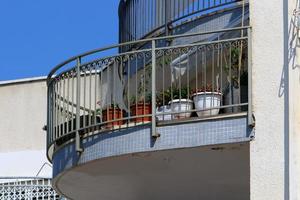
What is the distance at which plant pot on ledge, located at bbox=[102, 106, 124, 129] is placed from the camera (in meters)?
15.0

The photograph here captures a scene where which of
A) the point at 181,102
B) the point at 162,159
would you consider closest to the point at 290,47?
the point at 181,102

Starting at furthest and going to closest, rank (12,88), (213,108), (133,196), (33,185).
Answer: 1. (12,88)
2. (33,185)
3. (133,196)
4. (213,108)

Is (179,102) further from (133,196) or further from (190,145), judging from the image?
(133,196)

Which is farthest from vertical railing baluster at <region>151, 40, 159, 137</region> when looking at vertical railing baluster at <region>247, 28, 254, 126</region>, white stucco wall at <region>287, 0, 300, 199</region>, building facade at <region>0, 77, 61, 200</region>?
building facade at <region>0, 77, 61, 200</region>

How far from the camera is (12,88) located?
27.6 meters

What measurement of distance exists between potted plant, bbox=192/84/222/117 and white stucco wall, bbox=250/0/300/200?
0.75 metres

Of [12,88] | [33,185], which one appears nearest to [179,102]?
[33,185]

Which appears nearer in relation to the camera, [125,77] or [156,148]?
[156,148]

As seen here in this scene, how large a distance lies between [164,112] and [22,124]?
13293 millimetres

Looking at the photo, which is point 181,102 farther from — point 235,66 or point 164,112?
point 235,66

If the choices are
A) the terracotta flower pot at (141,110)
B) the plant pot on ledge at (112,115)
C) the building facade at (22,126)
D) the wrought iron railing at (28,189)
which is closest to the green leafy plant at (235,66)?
the terracotta flower pot at (141,110)

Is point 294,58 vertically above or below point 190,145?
above

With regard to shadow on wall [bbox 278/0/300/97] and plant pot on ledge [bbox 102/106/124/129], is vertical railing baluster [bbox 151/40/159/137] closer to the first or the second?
plant pot on ledge [bbox 102/106/124/129]

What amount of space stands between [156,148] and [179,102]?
0.70 meters
